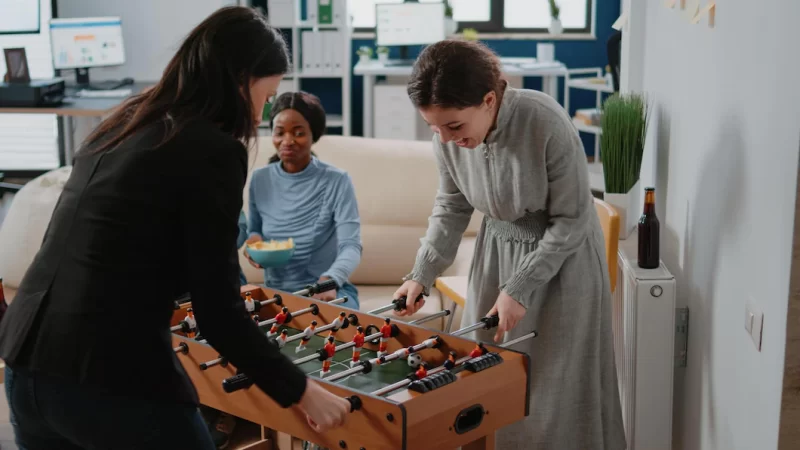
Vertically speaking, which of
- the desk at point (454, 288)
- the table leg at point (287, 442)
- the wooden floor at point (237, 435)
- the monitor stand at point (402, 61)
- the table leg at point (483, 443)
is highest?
the monitor stand at point (402, 61)

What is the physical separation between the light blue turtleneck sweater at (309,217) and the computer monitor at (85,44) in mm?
4005

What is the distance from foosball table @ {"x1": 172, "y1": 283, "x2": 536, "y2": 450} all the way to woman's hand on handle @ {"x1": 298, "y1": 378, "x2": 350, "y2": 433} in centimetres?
9

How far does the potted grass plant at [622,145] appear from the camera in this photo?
2992mm

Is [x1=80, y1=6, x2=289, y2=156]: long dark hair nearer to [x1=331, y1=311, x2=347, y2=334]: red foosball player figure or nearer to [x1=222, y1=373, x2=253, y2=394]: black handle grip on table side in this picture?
[x1=222, y1=373, x2=253, y2=394]: black handle grip on table side

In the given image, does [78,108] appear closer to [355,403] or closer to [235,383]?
[235,383]

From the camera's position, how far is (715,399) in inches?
91.4

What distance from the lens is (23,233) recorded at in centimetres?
367

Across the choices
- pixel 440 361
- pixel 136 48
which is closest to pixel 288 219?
pixel 440 361

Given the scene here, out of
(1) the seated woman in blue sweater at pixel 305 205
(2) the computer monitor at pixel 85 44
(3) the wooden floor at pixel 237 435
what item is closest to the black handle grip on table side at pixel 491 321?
(1) the seated woman in blue sweater at pixel 305 205

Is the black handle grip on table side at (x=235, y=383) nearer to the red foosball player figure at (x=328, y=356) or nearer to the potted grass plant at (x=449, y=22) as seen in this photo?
the red foosball player figure at (x=328, y=356)

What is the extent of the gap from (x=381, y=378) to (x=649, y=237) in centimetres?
104

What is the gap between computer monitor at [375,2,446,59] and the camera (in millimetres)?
7520

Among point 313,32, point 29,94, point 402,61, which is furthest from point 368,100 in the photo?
point 29,94

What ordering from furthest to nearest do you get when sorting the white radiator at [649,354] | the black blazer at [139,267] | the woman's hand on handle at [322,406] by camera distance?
the white radiator at [649,354] < the woman's hand on handle at [322,406] < the black blazer at [139,267]
